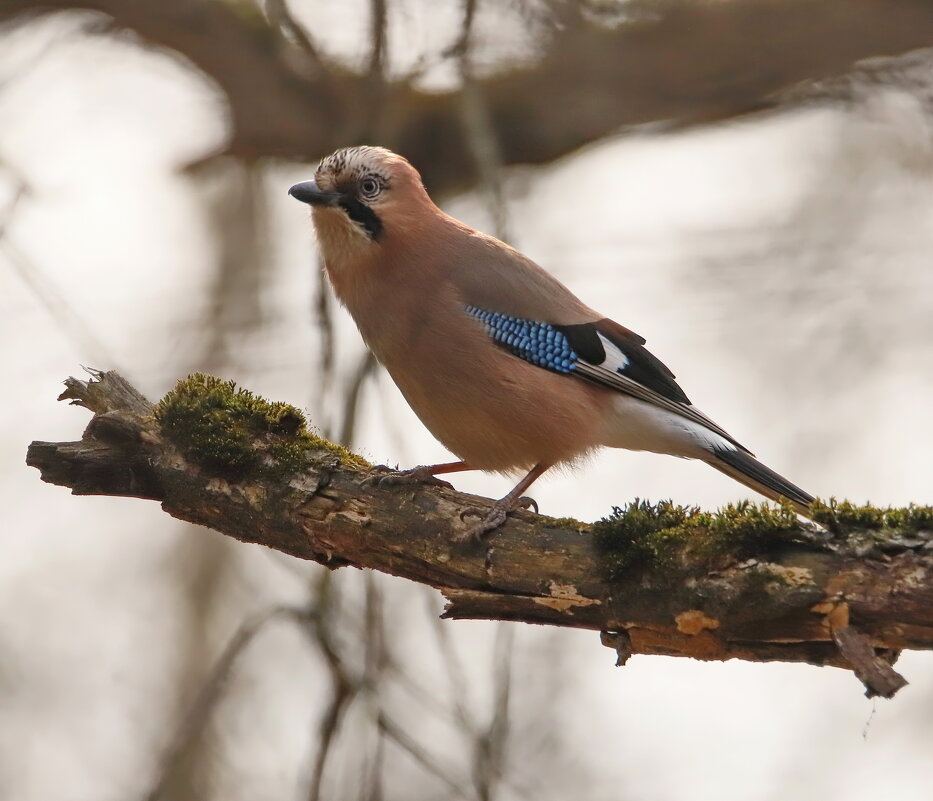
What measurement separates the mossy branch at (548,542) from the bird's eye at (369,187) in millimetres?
1652

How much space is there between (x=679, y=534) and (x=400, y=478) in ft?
4.82

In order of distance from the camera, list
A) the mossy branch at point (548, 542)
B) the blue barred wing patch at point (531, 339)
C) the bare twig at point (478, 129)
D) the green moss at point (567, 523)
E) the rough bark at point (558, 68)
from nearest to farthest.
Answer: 1. the mossy branch at point (548, 542)
2. the green moss at point (567, 523)
3. the blue barred wing patch at point (531, 339)
4. the bare twig at point (478, 129)
5. the rough bark at point (558, 68)

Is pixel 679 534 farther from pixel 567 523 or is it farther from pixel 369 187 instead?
pixel 369 187

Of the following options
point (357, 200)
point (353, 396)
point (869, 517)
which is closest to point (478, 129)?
point (357, 200)

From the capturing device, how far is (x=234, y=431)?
18.0ft

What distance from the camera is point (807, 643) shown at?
440 centimetres

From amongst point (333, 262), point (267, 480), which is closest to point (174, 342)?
point (333, 262)

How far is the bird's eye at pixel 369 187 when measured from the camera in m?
6.62

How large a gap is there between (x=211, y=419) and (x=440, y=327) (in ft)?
4.73

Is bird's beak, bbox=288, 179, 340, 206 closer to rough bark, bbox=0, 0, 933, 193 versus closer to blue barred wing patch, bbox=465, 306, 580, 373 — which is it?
rough bark, bbox=0, 0, 933, 193

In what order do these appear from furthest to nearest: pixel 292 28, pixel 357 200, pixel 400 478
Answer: pixel 292 28 < pixel 357 200 < pixel 400 478

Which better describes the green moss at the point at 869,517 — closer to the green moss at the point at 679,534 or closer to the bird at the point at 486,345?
the green moss at the point at 679,534

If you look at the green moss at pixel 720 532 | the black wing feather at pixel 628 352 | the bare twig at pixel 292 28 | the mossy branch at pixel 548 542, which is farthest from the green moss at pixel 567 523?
the bare twig at pixel 292 28

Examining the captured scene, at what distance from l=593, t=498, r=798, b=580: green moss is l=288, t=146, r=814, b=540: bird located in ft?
4.16
